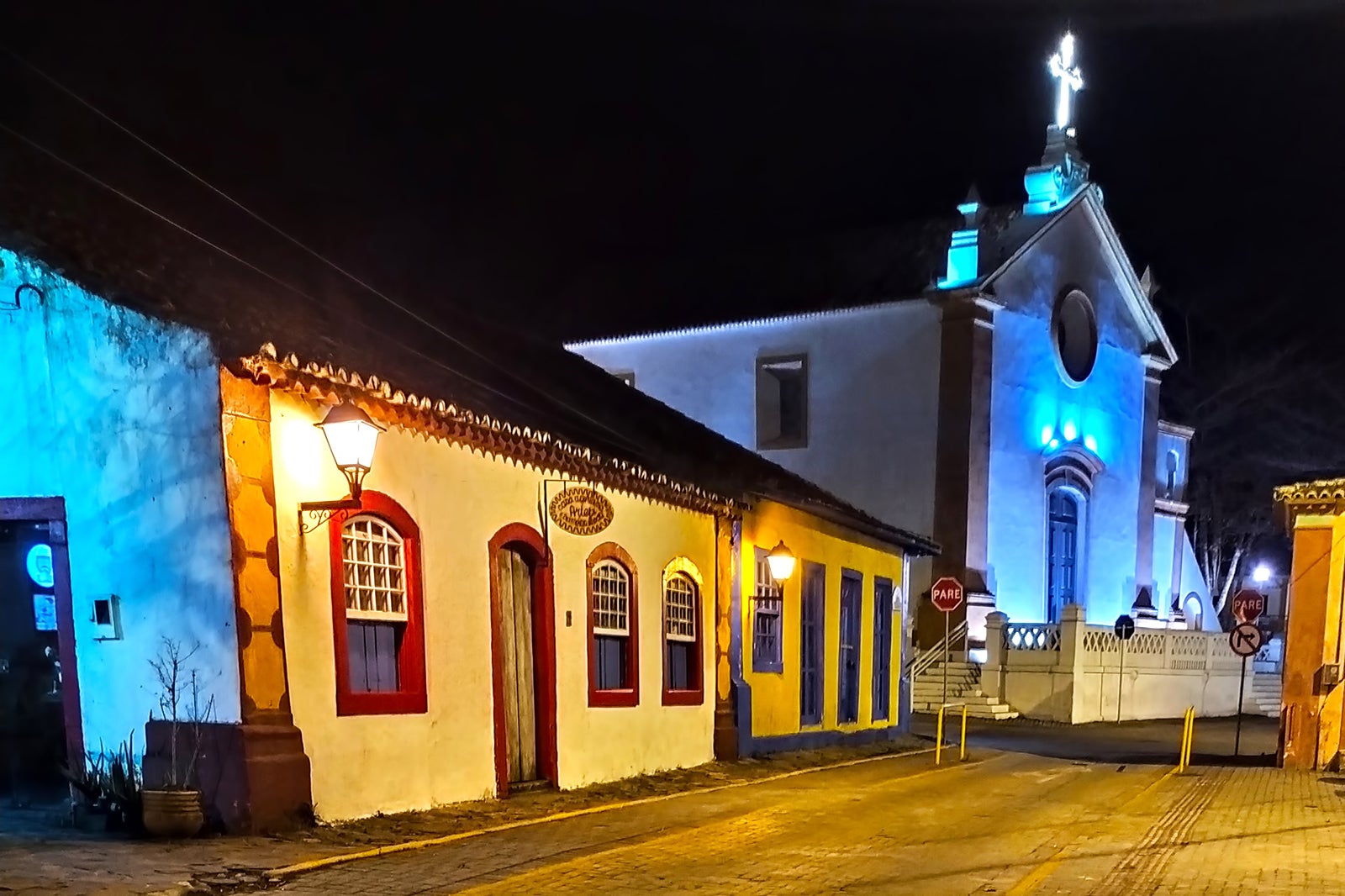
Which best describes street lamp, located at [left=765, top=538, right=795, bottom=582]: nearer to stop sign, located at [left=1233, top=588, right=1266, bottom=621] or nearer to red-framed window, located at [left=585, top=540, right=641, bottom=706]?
red-framed window, located at [left=585, top=540, right=641, bottom=706]

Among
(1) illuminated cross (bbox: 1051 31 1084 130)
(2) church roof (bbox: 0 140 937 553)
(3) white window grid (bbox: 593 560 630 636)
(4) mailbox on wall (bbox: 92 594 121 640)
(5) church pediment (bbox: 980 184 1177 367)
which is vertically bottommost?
(3) white window grid (bbox: 593 560 630 636)

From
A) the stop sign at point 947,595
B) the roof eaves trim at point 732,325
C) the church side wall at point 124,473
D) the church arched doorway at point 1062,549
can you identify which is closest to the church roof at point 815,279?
the roof eaves trim at point 732,325

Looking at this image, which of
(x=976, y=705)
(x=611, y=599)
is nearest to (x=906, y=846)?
(x=611, y=599)

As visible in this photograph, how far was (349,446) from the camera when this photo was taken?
8695mm

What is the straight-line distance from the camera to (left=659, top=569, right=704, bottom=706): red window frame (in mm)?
13734

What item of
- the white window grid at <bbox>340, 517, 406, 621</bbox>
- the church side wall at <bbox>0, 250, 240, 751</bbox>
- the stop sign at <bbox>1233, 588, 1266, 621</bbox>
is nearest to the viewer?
the church side wall at <bbox>0, 250, 240, 751</bbox>

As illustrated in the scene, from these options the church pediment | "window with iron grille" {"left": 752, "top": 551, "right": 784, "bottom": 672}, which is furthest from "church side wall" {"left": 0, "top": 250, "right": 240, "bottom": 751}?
the church pediment

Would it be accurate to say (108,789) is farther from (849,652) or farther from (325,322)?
(849,652)

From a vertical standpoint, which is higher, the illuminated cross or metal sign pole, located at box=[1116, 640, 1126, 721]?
the illuminated cross

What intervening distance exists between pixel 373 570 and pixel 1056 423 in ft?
81.4

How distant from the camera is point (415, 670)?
32.6 ft

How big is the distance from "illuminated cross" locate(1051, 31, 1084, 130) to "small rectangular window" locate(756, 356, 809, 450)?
9887mm

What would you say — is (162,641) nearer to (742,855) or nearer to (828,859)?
(742,855)

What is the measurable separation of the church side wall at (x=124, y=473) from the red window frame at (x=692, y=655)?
616 cm
